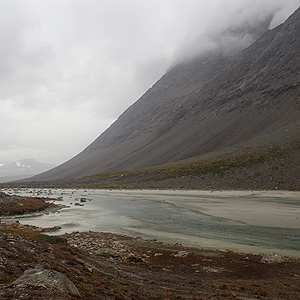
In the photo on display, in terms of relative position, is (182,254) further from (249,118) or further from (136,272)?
(249,118)

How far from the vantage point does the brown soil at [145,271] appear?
11773 millimetres

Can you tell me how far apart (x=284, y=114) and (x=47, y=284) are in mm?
155775

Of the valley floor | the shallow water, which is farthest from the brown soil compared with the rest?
the shallow water

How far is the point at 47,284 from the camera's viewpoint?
32.8ft

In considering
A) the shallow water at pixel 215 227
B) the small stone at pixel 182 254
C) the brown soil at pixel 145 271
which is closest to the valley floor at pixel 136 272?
the brown soil at pixel 145 271

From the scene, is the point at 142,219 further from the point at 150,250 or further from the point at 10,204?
the point at 10,204

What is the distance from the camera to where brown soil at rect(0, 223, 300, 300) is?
464 inches

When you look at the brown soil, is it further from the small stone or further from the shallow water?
the shallow water

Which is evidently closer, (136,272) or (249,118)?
(136,272)

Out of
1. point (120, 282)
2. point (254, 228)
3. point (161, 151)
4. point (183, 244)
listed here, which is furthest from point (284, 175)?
point (161, 151)

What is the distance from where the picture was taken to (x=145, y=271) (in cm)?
1639

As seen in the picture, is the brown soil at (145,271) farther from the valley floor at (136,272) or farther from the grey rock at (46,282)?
the grey rock at (46,282)

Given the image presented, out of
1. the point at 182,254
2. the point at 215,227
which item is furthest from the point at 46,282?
the point at 215,227

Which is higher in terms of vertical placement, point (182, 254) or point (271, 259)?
point (182, 254)
